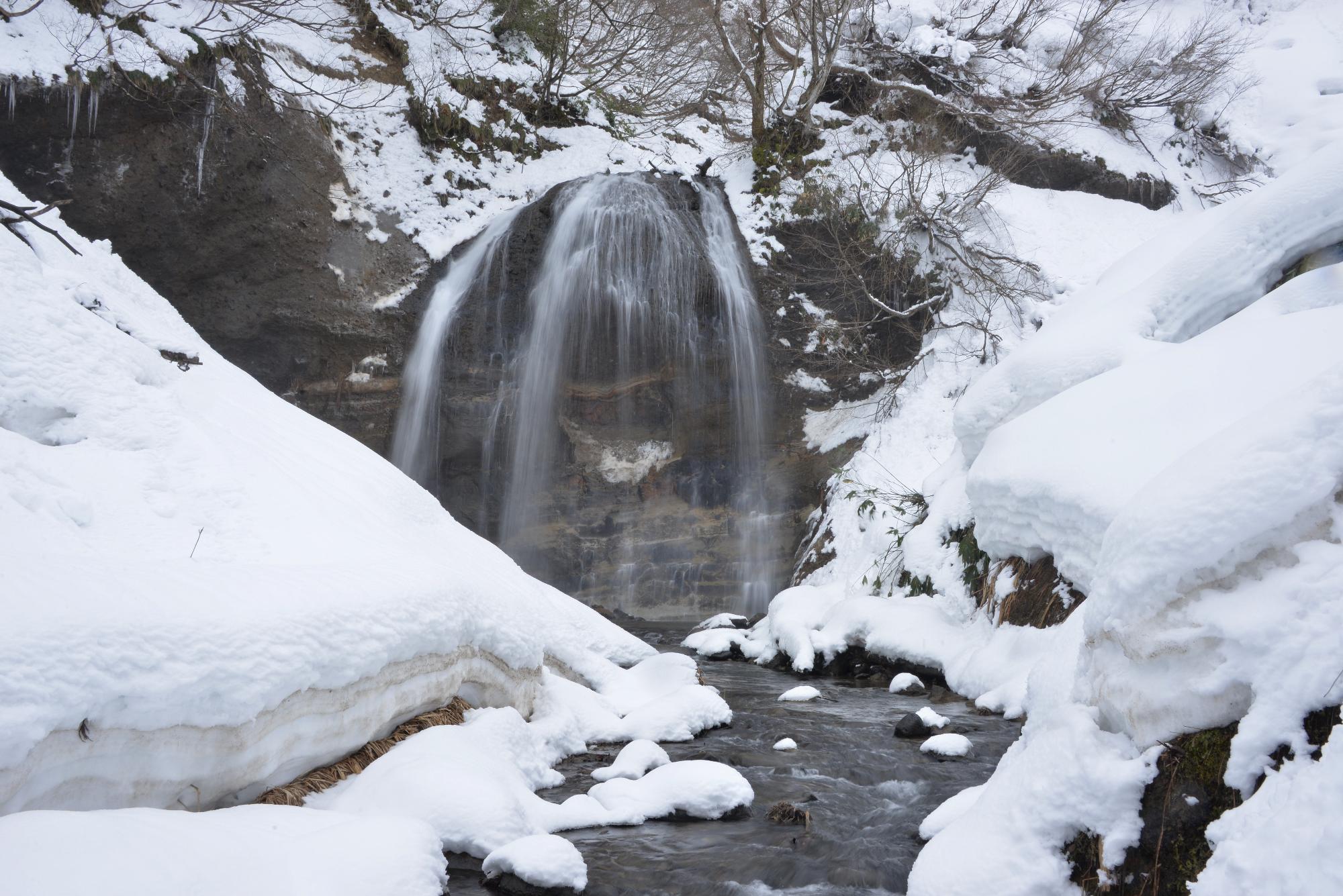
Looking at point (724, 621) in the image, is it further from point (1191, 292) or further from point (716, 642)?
point (1191, 292)

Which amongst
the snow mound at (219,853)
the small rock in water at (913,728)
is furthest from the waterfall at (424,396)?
the snow mound at (219,853)

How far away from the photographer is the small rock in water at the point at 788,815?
3.72 metres

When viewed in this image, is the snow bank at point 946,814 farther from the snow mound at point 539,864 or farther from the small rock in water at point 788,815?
the snow mound at point 539,864

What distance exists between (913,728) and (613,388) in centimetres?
746

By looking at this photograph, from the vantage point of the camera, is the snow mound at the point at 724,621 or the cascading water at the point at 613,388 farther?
the cascading water at the point at 613,388

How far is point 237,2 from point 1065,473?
30.9ft

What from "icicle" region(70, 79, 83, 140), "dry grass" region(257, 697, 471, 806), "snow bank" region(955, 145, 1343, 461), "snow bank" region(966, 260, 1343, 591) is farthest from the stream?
"icicle" region(70, 79, 83, 140)

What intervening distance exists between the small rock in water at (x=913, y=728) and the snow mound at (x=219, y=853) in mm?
3130

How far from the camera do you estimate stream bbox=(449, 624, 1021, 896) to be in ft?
10.4

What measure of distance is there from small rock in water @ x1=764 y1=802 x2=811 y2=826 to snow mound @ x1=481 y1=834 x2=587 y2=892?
108 cm

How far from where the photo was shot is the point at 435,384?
11453mm

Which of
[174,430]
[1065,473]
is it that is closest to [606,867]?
[174,430]

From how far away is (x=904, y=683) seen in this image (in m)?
6.41

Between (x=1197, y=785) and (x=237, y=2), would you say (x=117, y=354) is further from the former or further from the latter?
(x=237, y=2)
